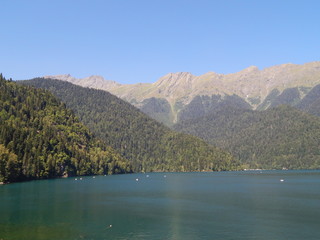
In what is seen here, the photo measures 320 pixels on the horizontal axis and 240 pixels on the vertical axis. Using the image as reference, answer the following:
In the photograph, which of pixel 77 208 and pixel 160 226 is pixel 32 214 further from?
pixel 160 226

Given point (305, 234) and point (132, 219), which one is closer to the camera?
point (305, 234)

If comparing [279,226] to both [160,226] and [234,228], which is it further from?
[160,226]

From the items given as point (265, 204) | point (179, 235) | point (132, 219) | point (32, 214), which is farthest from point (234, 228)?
point (32, 214)

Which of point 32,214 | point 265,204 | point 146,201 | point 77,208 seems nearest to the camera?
point 32,214

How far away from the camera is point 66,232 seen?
80562 millimetres

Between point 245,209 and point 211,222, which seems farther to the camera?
point 245,209

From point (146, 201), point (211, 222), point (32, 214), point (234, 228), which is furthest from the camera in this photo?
point (146, 201)

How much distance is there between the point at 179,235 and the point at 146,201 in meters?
59.2

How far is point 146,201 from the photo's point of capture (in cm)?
13888

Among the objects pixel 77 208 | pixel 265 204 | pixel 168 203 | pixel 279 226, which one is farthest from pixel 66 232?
pixel 265 204

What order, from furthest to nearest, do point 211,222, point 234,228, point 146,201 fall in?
point 146,201
point 211,222
point 234,228

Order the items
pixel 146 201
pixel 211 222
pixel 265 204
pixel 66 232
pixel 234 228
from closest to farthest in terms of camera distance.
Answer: pixel 66 232, pixel 234 228, pixel 211 222, pixel 265 204, pixel 146 201

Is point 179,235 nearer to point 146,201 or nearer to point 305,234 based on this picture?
point 305,234

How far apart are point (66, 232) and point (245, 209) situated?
6050 cm
